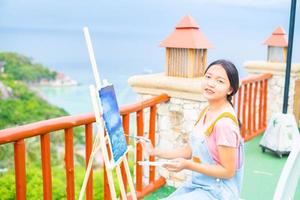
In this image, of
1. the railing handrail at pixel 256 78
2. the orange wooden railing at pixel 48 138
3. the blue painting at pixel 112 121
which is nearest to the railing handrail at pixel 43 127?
the orange wooden railing at pixel 48 138

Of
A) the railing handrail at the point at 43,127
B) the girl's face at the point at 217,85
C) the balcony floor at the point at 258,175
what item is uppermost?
the girl's face at the point at 217,85

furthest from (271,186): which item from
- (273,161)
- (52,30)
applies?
(52,30)

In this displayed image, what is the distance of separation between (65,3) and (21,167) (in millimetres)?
27864

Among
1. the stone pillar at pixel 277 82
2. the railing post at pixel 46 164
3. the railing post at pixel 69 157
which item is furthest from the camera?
the stone pillar at pixel 277 82

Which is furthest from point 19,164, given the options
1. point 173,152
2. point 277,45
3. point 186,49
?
point 277,45

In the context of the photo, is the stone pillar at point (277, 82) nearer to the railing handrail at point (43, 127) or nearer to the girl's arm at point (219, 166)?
the railing handrail at point (43, 127)

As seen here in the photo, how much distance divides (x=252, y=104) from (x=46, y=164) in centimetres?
309

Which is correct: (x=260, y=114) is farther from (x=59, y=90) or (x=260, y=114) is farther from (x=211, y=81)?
(x=59, y=90)

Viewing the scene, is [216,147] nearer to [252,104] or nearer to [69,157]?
[69,157]

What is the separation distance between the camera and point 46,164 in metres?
2.00

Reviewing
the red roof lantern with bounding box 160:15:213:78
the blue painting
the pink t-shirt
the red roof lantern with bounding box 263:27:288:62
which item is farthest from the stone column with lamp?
the red roof lantern with bounding box 263:27:288:62

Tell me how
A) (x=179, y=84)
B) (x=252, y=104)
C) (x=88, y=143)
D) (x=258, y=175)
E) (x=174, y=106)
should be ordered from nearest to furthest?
1. (x=88, y=143)
2. (x=179, y=84)
3. (x=174, y=106)
4. (x=258, y=175)
5. (x=252, y=104)

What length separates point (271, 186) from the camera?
317cm

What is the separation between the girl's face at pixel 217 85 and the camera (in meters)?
1.69
